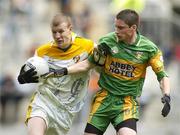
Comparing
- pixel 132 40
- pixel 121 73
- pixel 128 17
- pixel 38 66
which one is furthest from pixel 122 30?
pixel 38 66

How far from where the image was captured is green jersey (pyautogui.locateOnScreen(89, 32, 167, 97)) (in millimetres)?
12242

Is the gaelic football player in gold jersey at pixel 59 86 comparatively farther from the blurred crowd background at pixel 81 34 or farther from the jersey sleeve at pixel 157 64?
the blurred crowd background at pixel 81 34

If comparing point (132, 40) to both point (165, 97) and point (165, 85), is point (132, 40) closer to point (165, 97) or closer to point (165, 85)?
point (165, 85)

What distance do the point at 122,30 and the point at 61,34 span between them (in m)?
0.78

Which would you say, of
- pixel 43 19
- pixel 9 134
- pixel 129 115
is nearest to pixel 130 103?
pixel 129 115

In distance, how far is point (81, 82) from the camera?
12.7 metres

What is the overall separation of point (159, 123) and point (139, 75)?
1030 centimetres

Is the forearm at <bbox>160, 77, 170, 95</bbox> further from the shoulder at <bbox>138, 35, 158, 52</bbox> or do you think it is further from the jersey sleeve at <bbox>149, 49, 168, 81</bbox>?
the shoulder at <bbox>138, 35, 158, 52</bbox>

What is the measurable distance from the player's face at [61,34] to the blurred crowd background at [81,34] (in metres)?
7.67

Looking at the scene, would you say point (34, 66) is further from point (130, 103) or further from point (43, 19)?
point (43, 19)

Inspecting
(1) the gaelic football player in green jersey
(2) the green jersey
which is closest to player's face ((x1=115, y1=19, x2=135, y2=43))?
(1) the gaelic football player in green jersey

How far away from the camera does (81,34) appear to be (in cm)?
2303

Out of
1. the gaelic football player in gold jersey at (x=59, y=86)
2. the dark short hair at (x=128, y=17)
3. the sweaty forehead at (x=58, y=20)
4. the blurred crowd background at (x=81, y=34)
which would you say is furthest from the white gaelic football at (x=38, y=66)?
the blurred crowd background at (x=81, y=34)

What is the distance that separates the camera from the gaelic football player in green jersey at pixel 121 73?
12.2 meters
